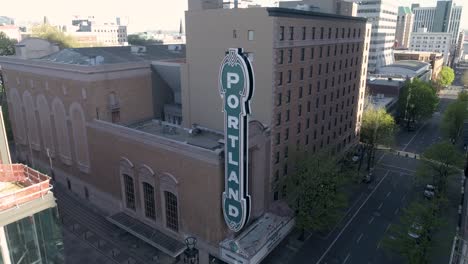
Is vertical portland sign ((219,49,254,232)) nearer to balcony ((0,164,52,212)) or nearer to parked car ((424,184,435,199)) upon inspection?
balcony ((0,164,52,212))

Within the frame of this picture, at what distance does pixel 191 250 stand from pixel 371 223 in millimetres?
29635

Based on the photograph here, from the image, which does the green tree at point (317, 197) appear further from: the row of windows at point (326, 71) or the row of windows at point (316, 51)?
the row of windows at point (316, 51)

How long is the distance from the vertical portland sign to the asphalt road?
13538 millimetres

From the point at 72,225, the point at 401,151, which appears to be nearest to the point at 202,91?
the point at 72,225

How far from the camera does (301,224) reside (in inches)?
1800

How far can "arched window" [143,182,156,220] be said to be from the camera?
1822 inches

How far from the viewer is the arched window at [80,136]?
180 ft

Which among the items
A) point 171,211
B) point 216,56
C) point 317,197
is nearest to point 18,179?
point 171,211

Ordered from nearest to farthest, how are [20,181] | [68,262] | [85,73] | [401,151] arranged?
[20,181]
[68,262]
[85,73]
[401,151]

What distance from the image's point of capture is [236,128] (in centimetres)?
3588

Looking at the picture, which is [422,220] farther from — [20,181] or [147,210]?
[20,181]

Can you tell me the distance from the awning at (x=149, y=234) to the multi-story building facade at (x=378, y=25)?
13380cm

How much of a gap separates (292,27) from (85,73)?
31.8m

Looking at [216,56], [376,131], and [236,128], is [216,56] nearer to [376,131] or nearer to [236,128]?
[236,128]
